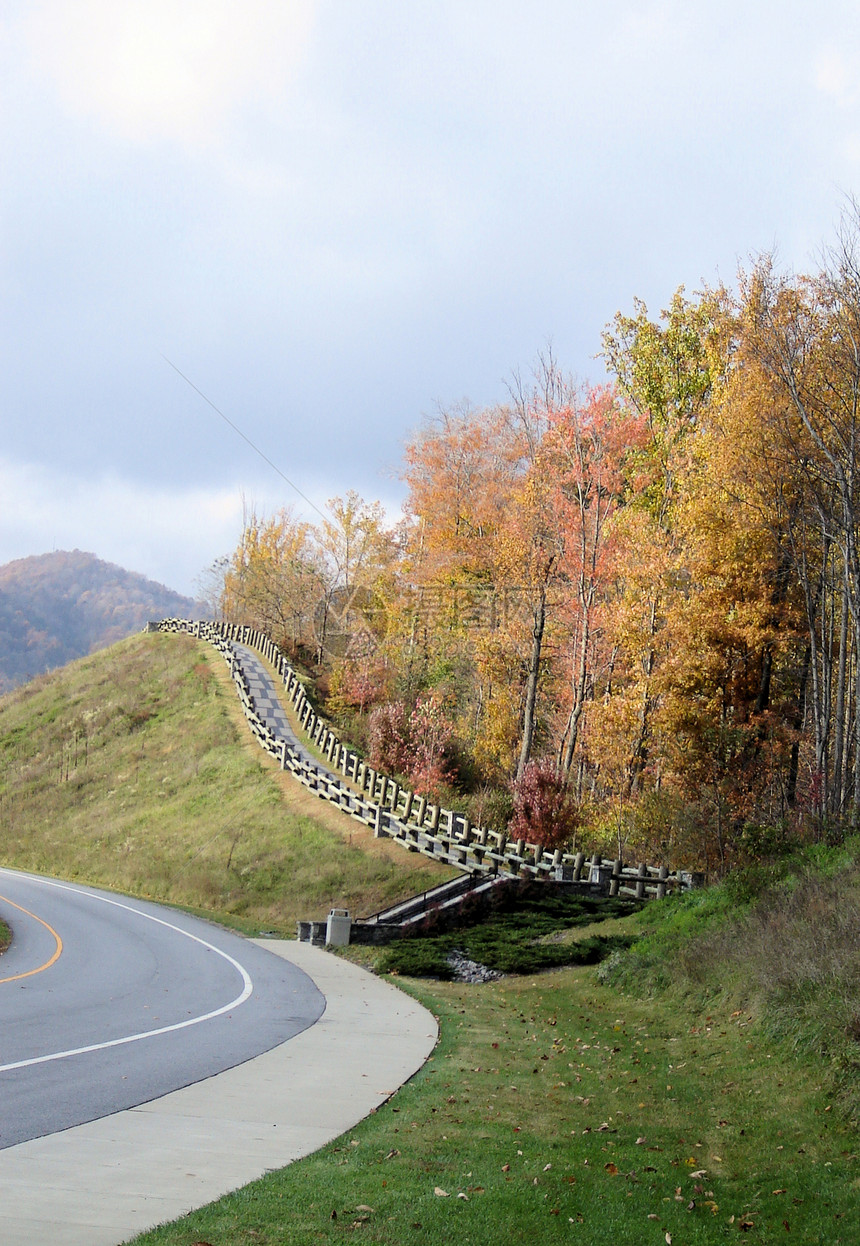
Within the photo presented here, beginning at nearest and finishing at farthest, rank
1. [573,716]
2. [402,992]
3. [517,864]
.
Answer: [402,992] → [517,864] → [573,716]

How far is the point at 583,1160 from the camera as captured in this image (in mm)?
7246

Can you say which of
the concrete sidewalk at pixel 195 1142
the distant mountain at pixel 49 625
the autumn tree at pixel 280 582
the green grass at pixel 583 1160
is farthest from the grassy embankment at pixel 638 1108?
the distant mountain at pixel 49 625

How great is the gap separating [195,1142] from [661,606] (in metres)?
22.3

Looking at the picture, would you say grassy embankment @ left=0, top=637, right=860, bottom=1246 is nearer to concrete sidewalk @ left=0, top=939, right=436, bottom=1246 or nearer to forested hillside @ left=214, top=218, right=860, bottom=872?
concrete sidewalk @ left=0, top=939, right=436, bottom=1246

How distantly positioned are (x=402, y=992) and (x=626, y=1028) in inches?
207

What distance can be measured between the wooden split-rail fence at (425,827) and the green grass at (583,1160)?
1250 centimetres

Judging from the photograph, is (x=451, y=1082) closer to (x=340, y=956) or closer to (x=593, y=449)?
(x=340, y=956)

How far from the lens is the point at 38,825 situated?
4191cm

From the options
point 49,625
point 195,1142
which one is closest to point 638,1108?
point 195,1142

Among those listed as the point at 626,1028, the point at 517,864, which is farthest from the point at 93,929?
the point at 626,1028

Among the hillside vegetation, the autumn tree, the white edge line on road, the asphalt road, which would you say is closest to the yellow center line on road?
the asphalt road

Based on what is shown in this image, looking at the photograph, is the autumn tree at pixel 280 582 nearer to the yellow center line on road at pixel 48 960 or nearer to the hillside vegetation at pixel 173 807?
the hillside vegetation at pixel 173 807

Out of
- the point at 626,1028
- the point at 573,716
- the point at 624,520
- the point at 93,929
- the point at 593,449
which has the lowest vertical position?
the point at 93,929

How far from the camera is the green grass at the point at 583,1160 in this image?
584cm
